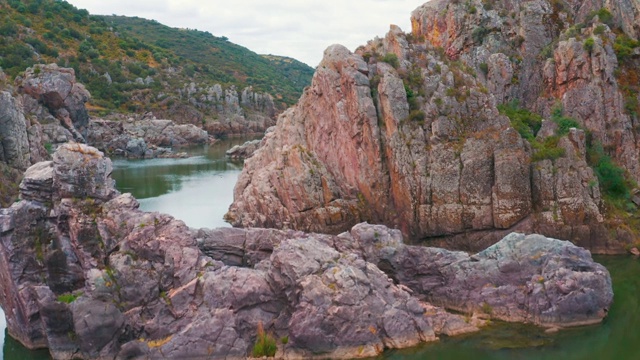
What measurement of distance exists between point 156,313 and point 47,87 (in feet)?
199

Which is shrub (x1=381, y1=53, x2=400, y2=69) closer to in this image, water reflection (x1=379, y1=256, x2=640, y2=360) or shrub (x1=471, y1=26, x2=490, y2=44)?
shrub (x1=471, y1=26, x2=490, y2=44)

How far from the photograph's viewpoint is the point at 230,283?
2505 centimetres

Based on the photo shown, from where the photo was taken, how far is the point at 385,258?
28.6 m

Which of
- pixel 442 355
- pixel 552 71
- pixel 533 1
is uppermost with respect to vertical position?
pixel 533 1

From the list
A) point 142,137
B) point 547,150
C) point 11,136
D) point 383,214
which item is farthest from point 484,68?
point 142,137

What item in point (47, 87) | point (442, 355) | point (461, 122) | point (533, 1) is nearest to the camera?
point (442, 355)

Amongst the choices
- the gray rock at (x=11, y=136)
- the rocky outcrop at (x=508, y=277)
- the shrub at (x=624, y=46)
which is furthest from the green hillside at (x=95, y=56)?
the shrub at (x=624, y=46)

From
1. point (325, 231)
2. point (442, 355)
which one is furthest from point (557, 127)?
point (442, 355)

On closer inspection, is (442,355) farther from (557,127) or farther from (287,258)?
(557,127)

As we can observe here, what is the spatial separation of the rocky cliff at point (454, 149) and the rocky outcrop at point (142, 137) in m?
50.7

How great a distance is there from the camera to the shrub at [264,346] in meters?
23.5

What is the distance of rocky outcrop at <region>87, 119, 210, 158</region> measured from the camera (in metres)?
94.1

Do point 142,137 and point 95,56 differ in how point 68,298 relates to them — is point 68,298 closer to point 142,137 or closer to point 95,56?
point 142,137

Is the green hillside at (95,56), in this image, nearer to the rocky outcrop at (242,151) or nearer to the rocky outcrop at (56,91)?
the rocky outcrop at (56,91)
